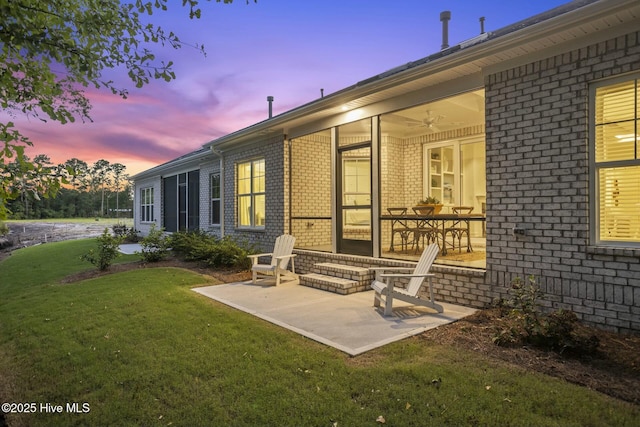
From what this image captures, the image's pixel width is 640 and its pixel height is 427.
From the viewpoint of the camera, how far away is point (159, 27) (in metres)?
3.38

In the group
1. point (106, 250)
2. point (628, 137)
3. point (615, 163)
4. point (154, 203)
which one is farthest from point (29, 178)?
point (154, 203)

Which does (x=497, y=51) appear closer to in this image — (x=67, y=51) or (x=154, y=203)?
(x=67, y=51)

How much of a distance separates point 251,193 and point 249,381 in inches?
310

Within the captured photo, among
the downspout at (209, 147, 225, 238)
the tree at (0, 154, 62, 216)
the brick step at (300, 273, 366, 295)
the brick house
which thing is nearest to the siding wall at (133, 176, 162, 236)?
the downspout at (209, 147, 225, 238)


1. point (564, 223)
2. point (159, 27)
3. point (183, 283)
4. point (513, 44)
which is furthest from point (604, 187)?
point (183, 283)

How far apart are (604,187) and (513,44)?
196 centimetres

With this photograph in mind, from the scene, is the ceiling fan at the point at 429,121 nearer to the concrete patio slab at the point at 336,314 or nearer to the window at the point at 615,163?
the window at the point at 615,163

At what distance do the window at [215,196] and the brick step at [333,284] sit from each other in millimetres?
6408

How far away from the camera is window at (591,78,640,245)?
415cm

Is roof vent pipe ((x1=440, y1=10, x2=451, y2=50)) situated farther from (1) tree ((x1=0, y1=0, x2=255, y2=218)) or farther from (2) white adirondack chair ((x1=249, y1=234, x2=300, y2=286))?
(1) tree ((x1=0, y1=0, x2=255, y2=218))

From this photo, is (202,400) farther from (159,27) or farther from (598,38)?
(598,38)

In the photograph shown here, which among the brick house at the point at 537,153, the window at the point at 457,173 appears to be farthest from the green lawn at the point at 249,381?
the window at the point at 457,173

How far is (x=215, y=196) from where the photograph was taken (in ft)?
42.1

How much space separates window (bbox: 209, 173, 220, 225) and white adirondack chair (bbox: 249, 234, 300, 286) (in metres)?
5.27
